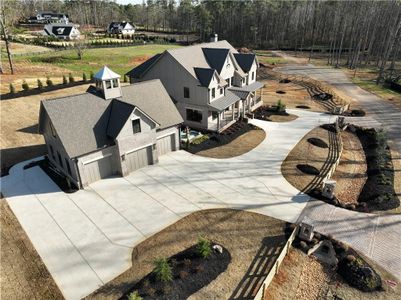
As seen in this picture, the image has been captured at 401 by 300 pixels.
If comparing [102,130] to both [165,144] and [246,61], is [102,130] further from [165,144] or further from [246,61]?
[246,61]

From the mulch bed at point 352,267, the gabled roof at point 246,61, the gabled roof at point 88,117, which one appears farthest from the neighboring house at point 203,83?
the mulch bed at point 352,267

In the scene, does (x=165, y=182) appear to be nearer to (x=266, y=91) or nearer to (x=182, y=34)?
(x=266, y=91)

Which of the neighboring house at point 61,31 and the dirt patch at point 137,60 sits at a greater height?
the neighboring house at point 61,31

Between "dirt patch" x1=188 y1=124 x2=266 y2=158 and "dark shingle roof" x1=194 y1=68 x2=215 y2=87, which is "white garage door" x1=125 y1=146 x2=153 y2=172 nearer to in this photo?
"dirt patch" x1=188 y1=124 x2=266 y2=158

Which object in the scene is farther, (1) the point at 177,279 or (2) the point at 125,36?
(2) the point at 125,36

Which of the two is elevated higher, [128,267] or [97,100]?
[97,100]

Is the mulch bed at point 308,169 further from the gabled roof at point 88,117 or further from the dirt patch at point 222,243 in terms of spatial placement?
the gabled roof at point 88,117

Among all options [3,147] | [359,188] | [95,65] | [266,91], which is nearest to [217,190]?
[359,188]
